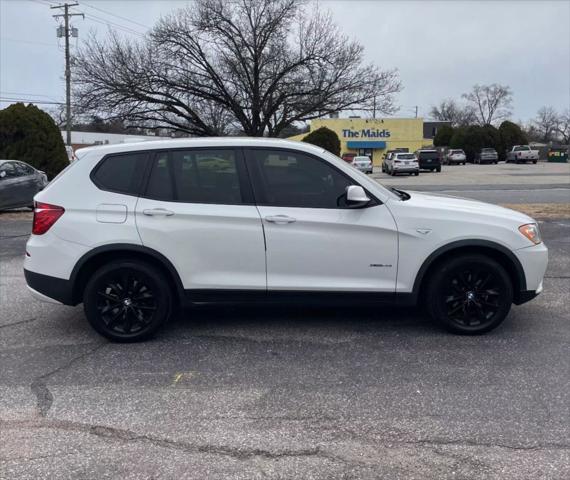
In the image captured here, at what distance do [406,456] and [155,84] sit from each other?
27.7m

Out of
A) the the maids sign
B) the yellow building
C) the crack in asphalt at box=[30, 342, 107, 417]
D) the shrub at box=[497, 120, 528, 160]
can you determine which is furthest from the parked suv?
the crack in asphalt at box=[30, 342, 107, 417]

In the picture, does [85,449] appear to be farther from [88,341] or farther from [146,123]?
[146,123]

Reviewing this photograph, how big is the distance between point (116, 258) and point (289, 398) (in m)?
2.05

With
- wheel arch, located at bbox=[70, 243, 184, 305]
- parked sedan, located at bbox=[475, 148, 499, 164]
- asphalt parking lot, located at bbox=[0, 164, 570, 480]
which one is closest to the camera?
asphalt parking lot, located at bbox=[0, 164, 570, 480]

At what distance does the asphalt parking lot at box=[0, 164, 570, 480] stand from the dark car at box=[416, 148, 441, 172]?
41581 mm

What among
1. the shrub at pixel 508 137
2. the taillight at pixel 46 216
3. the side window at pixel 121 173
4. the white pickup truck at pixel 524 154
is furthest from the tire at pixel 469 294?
the shrub at pixel 508 137

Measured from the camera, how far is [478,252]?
503cm

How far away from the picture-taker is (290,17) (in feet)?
98.4

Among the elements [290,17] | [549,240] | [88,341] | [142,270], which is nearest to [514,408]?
[142,270]

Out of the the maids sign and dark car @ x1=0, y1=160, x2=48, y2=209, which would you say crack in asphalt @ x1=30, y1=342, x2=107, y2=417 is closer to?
dark car @ x1=0, y1=160, x2=48, y2=209

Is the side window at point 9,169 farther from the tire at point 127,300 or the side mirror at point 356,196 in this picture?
the side mirror at point 356,196

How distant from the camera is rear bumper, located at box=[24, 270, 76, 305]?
4980 mm

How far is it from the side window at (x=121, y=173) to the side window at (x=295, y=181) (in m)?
0.98

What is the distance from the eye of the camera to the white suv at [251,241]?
4898 millimetres
